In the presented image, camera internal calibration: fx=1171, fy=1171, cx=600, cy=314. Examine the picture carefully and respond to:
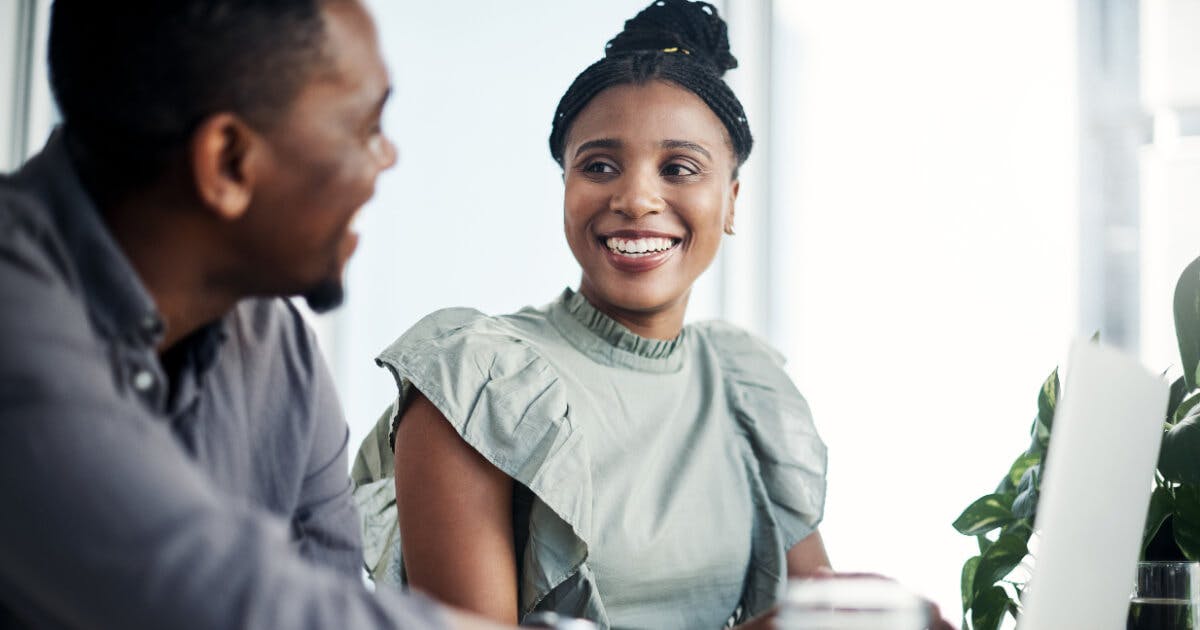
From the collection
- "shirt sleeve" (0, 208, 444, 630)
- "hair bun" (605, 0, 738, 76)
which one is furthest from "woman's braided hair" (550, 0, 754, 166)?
"shirt sleeve" (0, 208, 444, 630)

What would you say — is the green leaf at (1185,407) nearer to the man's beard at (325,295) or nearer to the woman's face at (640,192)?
the woman's face at (640,192)

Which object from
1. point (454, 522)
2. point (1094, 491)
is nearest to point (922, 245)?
point (454, 522)

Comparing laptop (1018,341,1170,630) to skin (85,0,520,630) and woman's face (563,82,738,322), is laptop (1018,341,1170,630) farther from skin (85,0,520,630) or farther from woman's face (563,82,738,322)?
woman's face (563,82,738,322)

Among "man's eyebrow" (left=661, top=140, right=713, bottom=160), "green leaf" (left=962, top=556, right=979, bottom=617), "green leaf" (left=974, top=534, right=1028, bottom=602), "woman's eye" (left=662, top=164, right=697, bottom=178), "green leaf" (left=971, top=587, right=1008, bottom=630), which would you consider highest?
"man's eyebrow" (left=661, top=140, right=713, bottom=160)

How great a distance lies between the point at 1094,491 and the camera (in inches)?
32.2

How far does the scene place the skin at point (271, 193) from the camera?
0.68m

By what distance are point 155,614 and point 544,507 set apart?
0.72 meters

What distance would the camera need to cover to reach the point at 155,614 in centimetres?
52

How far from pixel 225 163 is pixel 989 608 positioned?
100 cm

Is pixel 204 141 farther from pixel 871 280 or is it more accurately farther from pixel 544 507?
pixel 871 280

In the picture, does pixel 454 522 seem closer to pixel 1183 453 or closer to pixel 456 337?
pixel 456 337

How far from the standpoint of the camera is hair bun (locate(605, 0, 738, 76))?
1.46 m

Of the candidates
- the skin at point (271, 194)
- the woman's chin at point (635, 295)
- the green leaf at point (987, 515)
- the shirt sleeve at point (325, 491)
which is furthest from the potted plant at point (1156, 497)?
the skin at point (271, 194)

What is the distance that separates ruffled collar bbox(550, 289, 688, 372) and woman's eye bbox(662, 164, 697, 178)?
7.2 inches
